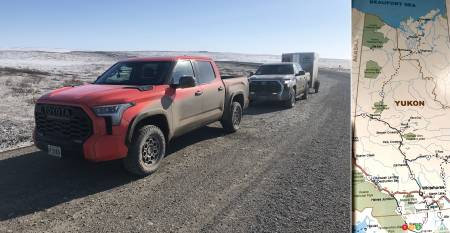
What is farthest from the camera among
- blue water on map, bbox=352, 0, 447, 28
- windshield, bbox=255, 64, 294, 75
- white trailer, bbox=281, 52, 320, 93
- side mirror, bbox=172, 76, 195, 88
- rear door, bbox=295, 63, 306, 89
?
white trailer, bbox=281, 52, 320, 93

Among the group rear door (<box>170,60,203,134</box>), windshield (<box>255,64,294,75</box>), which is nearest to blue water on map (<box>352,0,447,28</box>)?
rear door (<box>170,60,203,134</box>)

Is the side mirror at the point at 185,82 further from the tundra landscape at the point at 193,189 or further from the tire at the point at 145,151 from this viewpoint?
the tundra landscape at the point at 193,189

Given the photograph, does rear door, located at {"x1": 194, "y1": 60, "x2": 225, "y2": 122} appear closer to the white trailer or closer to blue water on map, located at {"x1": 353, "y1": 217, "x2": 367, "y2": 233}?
blue water on map, located at {"x1": 353, "y1": 217, "x2": 367, "y2": 233}

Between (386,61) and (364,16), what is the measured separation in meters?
0.37

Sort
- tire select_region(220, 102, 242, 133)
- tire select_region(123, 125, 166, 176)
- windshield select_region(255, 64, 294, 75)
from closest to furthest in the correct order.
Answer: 1. tire select_region(123, 125, 166, 176)
2. tire select_region(220, 102, 242, 133)
3. windshield select_region(255, 64, 294, 75)

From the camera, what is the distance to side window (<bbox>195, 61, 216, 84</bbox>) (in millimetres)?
7086

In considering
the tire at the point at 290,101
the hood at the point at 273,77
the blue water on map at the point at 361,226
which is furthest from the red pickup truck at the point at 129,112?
the tire at the point at 290,101

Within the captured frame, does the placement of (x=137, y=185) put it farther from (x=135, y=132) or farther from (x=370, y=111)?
(x=370, y=111)

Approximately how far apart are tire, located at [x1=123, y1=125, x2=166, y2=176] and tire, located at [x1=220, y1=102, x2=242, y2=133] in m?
2.74

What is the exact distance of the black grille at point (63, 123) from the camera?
482 centimetres

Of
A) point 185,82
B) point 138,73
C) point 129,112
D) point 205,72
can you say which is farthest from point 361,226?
point 205,72

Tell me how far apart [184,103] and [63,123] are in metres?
2.12

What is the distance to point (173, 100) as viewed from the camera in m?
5.95

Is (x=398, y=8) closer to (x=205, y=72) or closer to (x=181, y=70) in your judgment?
(x=181, y=70)
